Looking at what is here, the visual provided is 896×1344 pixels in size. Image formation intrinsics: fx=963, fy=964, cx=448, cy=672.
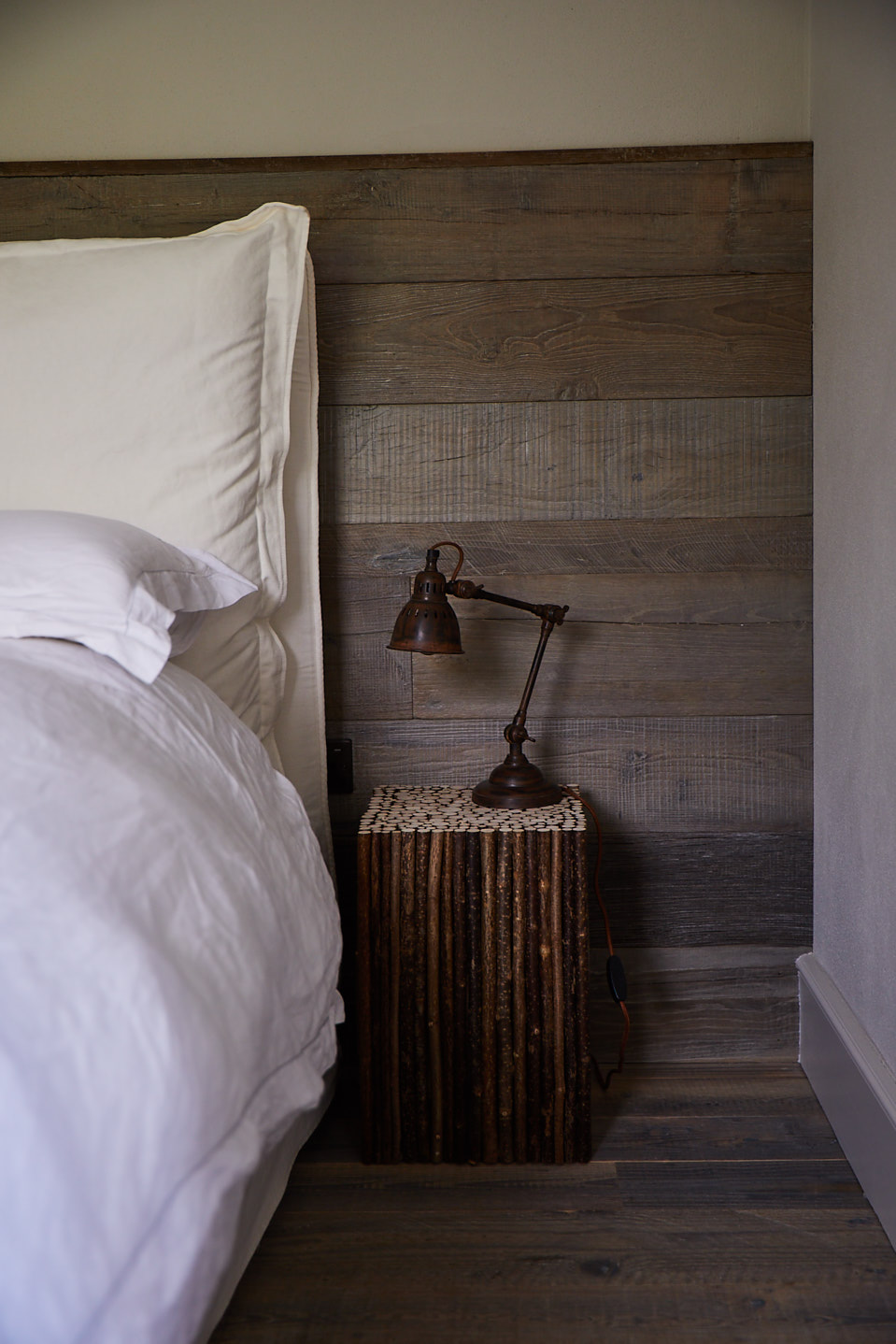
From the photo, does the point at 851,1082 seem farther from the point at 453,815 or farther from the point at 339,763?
the point at 339,763

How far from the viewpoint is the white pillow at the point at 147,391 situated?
4.80 feet

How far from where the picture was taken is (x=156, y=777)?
0.86 metres

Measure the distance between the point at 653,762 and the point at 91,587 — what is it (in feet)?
3.48

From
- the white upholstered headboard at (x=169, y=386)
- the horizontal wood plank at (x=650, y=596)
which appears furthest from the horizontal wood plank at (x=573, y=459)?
the white upholstered headboard at (x=169, y=386)

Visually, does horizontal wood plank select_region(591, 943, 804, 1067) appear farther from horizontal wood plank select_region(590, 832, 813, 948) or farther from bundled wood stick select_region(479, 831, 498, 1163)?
bundled wood stick select_region(479, 831, 498, 1163)

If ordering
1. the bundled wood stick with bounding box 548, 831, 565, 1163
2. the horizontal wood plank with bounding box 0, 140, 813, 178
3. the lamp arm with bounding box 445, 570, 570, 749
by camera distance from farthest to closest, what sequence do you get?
the horizontal wood plank with bounding box 0, 140, 813, 178, the lamp arm with bounding box 445, 570, 570, 749, the bundled wood stick with bounding box 548, 831, 565, 1163

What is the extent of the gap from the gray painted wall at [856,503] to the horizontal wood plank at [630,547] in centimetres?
10

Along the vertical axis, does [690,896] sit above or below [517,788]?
below

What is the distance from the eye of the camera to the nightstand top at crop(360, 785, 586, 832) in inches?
57.0

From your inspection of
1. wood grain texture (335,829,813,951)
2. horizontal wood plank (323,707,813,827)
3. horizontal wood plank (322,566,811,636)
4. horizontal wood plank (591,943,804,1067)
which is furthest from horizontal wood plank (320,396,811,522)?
horizontal wood plank (591,943,804,1067)

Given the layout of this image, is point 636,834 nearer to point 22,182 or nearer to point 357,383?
point 357,383

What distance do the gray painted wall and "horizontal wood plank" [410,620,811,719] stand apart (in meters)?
0.08

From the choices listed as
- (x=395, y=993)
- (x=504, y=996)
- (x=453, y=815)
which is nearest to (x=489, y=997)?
(x=504, y=996)

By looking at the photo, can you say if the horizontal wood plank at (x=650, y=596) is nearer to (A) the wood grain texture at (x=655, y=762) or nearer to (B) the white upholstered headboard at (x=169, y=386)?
(A) the wood grain texture at (x=655, y=762)
